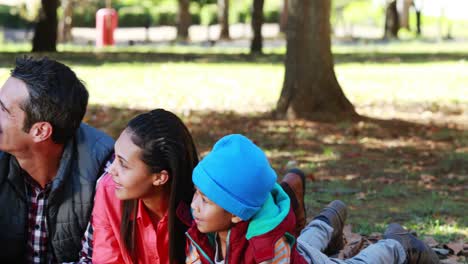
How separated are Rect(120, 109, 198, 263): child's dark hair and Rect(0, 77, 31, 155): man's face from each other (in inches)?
18.9

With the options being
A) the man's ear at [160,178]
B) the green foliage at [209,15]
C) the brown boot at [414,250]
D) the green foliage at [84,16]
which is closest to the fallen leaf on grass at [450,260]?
the brown boot at [414,250]

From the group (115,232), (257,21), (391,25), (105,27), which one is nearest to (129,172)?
(115,232)

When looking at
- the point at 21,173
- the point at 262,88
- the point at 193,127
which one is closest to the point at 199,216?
the point at 21,173

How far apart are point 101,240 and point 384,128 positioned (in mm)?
7834

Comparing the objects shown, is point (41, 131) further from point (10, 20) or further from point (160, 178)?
point (10, 20)

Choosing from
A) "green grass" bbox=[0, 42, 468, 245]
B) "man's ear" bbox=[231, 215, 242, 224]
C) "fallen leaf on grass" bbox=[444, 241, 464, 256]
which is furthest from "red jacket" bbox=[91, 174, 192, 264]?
"green grass" bbox=[0, 42, 468, 245]

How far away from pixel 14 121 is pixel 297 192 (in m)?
1.85

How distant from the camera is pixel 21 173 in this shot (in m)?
4.25

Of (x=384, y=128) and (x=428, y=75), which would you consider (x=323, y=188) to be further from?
(x=428, y=75)

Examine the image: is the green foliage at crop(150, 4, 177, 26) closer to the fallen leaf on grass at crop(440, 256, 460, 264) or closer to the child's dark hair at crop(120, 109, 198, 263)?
the fallen leaf on grass at crop(440, 256, 460, 264)

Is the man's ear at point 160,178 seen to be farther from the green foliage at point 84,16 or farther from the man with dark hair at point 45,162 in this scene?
the green foliage at point 84,16

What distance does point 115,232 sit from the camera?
13.3 feet

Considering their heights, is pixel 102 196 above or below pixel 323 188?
above

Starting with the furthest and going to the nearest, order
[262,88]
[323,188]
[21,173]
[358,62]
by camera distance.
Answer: [358,62], [262,88], [323,188], [21,173]
